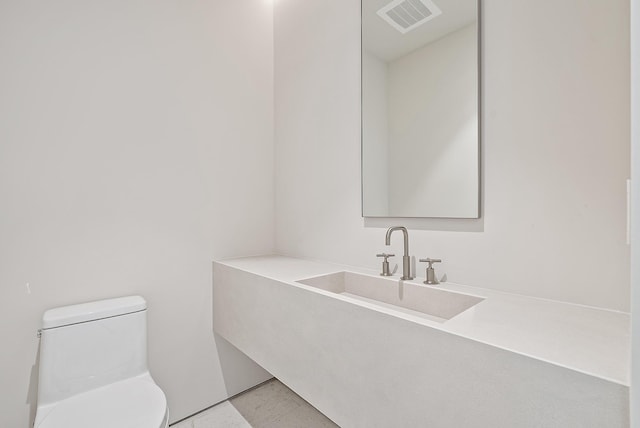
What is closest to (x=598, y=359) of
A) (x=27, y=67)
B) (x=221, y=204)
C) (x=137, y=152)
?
(x=221, y=204)

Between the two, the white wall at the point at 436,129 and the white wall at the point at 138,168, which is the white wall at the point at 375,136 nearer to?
the white wall at the point at 436,129

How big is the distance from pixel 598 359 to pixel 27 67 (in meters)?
2.24

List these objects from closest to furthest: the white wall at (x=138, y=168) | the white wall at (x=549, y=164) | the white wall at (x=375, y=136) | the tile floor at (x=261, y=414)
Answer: the white wall at (x=549, y=164), the white wall at (x=138, y=168), the white wall at (x=375, y=136), the tile floor at (x=261, y=414)

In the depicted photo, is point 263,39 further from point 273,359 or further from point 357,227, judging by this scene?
point 273,359

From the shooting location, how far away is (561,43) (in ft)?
3.33

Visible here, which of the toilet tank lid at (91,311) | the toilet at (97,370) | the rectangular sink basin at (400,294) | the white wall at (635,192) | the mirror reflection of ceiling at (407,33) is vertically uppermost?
the mirror reflection of ceiling at (407,33)

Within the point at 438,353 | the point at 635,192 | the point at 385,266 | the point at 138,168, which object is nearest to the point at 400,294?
the point at 385,266

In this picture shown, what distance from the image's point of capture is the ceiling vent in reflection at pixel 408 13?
4.50 feet

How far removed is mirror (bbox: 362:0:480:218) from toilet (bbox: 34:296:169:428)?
4.19 feet

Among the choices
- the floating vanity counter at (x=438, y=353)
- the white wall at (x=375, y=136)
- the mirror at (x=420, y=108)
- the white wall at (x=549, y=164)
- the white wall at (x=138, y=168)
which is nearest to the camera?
the floating vanity counter at (x=438, y=353)

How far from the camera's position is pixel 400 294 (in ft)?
4.36

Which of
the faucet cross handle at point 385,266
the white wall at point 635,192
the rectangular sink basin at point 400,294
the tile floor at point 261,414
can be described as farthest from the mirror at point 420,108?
the tile floor at point 261,414

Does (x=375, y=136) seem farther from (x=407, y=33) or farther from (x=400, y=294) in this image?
(x=400, y=294)

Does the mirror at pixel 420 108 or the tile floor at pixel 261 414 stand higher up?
the mirror at pixel 420 108
